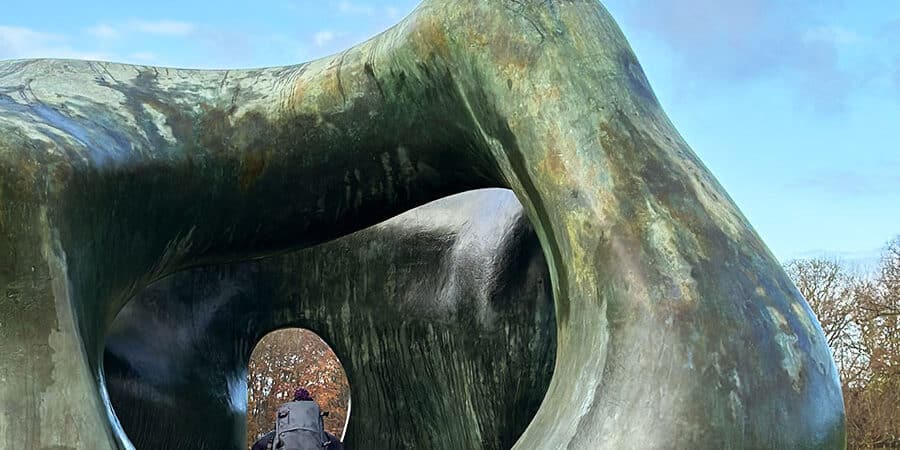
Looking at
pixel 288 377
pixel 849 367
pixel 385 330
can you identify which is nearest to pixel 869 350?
pixel 849 367

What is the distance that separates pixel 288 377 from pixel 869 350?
1096cm

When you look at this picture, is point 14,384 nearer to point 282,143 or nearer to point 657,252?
point 282,143

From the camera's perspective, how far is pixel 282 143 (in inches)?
153

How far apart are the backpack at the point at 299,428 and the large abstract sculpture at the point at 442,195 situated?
721mm

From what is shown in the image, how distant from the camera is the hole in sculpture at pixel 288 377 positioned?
20.1 metres

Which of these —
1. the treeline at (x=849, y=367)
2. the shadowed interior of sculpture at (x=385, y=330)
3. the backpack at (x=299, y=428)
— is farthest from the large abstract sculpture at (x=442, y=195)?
the treeline at (x=849, y=367)

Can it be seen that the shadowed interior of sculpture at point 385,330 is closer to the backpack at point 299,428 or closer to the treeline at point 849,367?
the backpack at point 299,428

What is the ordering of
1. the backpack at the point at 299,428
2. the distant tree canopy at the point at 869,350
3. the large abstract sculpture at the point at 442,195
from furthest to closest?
the distant tree canopy at the point at 869,350, the backpack at the point at 299,428, the large abstract sculpture at the point at 442,195

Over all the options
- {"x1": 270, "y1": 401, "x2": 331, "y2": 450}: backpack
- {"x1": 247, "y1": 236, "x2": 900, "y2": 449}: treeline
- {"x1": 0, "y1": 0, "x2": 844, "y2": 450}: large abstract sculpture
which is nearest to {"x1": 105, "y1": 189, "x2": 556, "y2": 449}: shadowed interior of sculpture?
{"x1": 0, "y1": 0, "x2": 844, "y2": 450}: large abstract sculpture

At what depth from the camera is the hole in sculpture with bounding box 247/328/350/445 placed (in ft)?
65.9

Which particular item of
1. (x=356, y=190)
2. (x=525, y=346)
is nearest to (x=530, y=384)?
(x=525, y=346)

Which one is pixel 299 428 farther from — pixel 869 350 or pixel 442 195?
pixel 869 350

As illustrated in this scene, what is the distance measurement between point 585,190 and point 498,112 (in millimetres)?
452

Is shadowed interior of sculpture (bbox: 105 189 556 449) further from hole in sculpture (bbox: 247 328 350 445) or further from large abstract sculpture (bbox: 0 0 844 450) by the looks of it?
hole in sculpture (bbox: 247 328 350 445)
